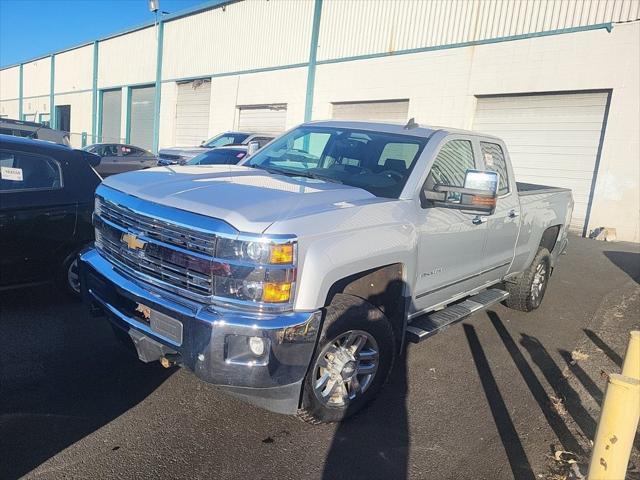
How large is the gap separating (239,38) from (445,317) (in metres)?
20.3

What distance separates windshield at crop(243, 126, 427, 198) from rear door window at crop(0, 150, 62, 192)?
207 cm

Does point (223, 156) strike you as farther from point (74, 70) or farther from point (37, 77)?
point (37, 77)

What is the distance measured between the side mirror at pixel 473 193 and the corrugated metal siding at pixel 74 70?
114ft

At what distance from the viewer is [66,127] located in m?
38.6

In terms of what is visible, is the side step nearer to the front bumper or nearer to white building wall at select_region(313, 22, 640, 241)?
the front bumper

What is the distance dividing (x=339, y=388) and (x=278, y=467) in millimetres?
641

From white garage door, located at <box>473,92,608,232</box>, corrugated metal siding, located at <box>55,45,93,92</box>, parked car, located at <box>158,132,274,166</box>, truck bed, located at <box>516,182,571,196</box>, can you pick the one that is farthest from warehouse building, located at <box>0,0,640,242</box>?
corrugated metal siding, located at <box>55,45,93,92</box>

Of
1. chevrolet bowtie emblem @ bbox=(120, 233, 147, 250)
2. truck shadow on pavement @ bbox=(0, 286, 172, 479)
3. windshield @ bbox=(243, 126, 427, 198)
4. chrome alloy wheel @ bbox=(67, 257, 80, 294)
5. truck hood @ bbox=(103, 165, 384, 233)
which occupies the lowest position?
truck shadow on pavement @ bbox=(0, 286, 172, 479)

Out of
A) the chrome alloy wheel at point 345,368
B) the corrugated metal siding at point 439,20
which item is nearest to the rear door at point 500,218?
the chrome alloy wheel at point 345,368

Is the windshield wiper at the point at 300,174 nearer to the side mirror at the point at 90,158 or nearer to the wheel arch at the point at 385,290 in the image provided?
the wheel arch at the point at 385,290

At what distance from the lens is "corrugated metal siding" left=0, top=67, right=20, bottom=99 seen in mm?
45503

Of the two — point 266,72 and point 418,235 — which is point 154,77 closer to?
point 266,72

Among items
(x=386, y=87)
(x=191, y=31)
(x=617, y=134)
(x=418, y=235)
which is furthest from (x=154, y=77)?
(x=418, y=235)

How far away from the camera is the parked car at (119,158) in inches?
575
